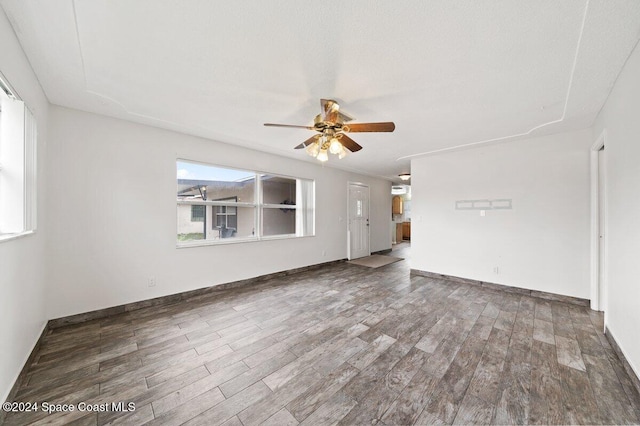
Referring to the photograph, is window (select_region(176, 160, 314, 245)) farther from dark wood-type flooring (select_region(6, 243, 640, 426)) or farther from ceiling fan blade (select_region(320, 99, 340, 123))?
ceiling fan blade (select_region(320, 99, 340, 123))

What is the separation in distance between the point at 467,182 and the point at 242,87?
13.4 ft

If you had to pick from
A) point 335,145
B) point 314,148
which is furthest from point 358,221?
point 335,145

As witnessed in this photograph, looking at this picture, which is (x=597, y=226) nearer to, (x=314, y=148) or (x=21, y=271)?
(x=314, y=148)

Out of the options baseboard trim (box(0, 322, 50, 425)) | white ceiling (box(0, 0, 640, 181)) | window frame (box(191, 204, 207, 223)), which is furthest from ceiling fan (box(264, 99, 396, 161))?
baseboard trim (box(0, 322, 50, 425))

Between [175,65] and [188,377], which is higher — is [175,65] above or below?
above

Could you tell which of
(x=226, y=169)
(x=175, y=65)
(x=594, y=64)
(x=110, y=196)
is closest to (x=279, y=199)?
(x=226, y=169)

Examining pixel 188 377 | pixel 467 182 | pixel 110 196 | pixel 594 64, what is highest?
pixel 594 64

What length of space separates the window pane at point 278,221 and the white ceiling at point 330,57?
213 cm

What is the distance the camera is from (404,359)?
79.3 inches

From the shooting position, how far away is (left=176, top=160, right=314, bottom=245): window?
3.60 m

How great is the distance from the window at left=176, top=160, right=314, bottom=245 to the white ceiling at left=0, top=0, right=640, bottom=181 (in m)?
1.09

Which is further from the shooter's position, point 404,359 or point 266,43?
point 404,359

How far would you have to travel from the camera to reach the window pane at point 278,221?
463 centimetres

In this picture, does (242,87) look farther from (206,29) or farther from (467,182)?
(467,182)
